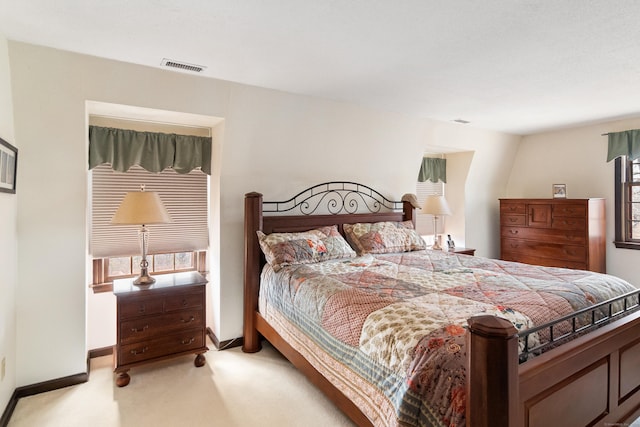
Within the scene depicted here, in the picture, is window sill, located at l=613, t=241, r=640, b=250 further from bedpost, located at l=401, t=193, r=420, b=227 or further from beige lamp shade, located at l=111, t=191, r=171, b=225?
beige lamp shade, located at l=111, t=191, r=171, b=225

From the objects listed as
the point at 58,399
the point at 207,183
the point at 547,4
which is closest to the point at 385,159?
the point at 207,183

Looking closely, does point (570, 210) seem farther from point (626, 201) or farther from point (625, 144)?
point (625, 144)

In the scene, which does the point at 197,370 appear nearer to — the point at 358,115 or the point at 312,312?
the point at 312,312

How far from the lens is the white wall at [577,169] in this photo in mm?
4441

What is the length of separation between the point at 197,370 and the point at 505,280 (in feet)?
7.95

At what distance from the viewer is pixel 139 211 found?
8.52 ft

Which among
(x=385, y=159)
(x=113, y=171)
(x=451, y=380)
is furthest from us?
(x=385, y=159)

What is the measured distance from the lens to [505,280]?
2.38 meters

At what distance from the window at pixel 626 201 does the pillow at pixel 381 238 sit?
9.17 ft

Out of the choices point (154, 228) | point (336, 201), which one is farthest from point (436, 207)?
point (154, 228)

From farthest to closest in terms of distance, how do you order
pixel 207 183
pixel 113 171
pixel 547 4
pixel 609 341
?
pixel 207 183 < pixel 113 171 < pixel 547 4 < pixel 609 341

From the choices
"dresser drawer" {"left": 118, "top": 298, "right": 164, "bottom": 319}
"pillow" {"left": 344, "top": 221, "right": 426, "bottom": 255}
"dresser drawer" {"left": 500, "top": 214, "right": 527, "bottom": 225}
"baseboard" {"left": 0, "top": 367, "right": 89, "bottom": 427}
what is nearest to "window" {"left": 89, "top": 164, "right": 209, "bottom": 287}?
"dresser drawer" {"left": 118, "top": 298, "right": 164, "bottom": 319}

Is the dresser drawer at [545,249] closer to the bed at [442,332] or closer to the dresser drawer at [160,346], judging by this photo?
the bed at [442,332]

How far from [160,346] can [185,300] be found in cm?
38
